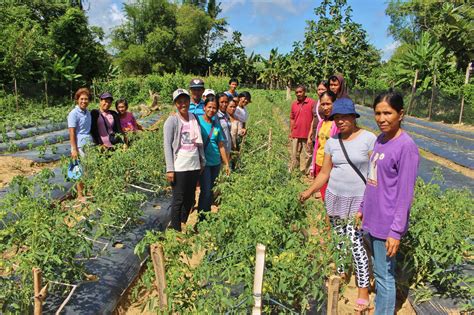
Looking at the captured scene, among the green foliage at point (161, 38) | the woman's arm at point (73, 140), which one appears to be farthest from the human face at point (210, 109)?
the green foliage at point (161, 38)

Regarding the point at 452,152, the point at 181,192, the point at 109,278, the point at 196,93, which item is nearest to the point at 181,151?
the point at 181,192

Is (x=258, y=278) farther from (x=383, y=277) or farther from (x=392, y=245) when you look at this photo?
(x=383, y=277)

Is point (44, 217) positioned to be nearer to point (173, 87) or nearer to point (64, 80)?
point (64, 80)

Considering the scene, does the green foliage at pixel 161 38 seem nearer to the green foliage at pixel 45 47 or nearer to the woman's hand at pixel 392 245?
the green foliage at pixel 45 47

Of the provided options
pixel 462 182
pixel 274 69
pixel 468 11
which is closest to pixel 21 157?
pixel 462 182

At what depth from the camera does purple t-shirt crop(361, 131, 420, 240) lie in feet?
6.92

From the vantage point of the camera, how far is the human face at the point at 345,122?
8.42ft

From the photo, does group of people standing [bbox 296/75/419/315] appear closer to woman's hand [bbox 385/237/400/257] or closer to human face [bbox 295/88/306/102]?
woman's hand [bbox 385/237/400/257]

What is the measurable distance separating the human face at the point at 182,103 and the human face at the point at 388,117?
1.84 m

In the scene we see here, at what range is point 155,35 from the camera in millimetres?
35906

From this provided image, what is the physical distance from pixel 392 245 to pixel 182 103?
218cm

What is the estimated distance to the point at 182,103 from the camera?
347 cm

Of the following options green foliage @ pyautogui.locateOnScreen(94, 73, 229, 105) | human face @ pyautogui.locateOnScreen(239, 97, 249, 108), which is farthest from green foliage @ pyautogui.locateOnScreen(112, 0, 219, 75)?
human face @ pyautogui.locateOnScreen(239, 97, 249, 108)

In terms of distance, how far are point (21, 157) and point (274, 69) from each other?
2986cm
